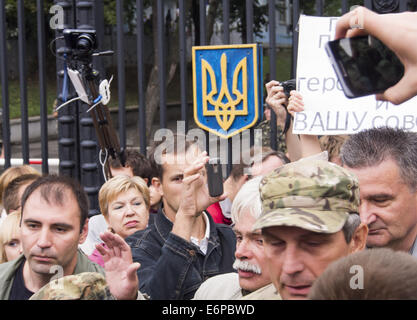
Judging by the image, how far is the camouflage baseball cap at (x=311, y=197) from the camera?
227 centimetres

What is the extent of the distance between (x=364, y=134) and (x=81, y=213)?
115cm

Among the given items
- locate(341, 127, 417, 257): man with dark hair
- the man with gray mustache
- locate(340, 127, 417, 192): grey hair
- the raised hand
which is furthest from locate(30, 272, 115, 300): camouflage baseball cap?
locate(340, 127, 417, 192): grey hair

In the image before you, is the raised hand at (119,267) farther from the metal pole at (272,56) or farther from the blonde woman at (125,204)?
the metal pole at (272,56)

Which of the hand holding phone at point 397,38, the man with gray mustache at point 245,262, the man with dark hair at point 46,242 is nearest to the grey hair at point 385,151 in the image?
the man with gray mustache at point 245,262

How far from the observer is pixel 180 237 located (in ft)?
9.17

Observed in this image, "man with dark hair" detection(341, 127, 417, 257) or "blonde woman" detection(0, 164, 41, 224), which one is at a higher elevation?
"man with dark hair" detection(341, 127, 417, 257)

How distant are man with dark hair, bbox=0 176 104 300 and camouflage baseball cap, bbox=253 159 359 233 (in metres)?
0.91

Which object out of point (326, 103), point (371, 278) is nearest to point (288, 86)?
point (326, 103)

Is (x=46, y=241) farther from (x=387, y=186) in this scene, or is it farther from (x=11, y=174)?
(x=11, y=174)

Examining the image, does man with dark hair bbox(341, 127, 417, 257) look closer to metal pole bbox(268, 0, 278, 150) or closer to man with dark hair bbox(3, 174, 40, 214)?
metal pole bbox(268, 0, 278, 150)

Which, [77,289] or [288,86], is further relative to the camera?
[288,86]

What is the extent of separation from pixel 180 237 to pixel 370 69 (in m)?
0.96

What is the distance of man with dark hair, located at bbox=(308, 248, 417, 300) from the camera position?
1561 mm

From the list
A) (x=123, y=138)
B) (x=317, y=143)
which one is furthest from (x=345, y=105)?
(x=123, y=138)
